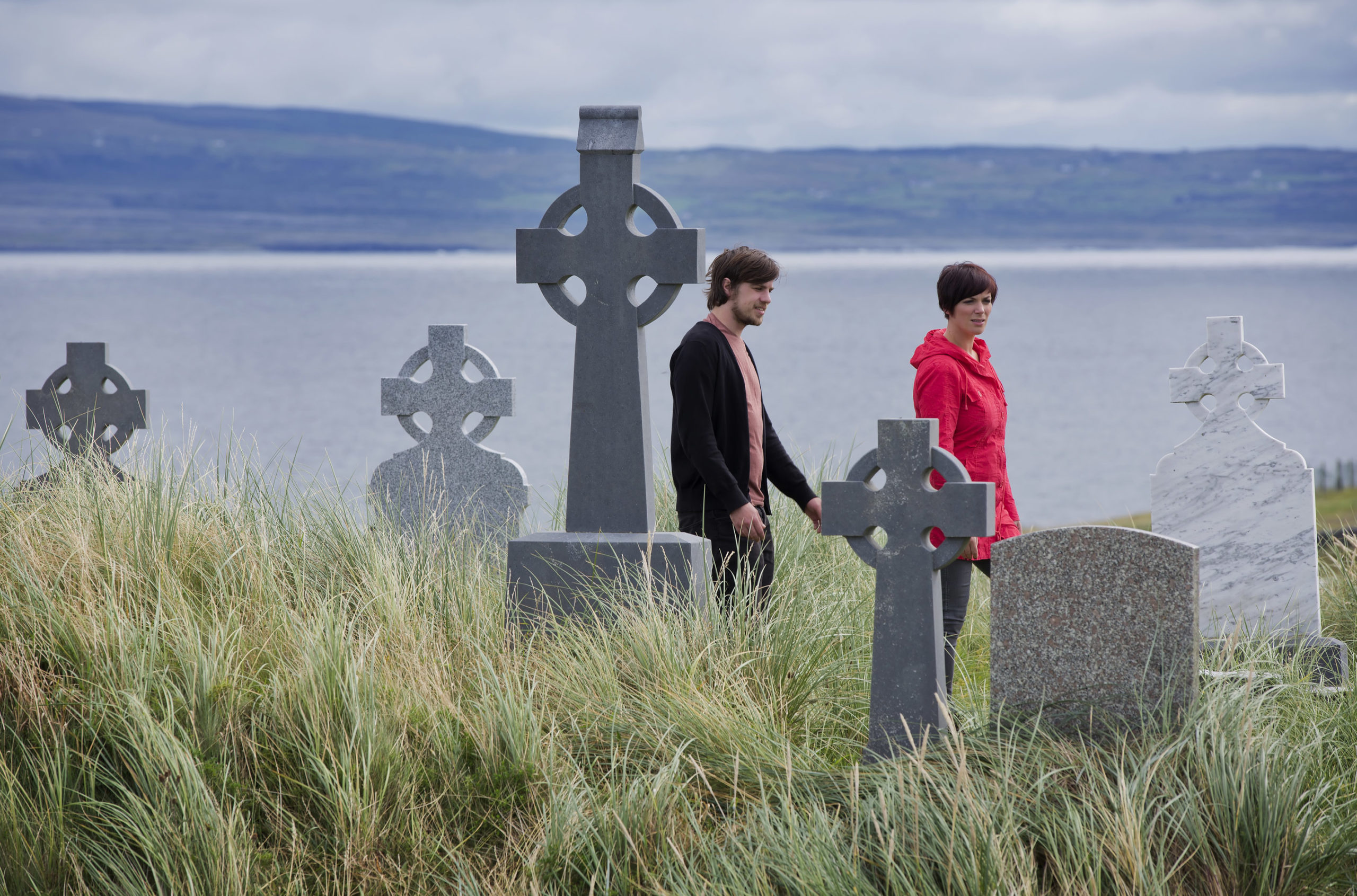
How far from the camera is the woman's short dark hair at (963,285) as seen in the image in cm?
462

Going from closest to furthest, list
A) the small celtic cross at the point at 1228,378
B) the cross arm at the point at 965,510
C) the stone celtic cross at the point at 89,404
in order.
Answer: the cross arm at the point at 965,510
the small celtic cross at the point at 1228,378
the stone celtic cross at the point at 89,404

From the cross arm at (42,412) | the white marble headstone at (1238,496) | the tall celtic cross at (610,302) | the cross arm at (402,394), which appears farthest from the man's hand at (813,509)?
the cross arm at (42,412)

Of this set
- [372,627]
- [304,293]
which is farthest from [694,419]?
[304,293]

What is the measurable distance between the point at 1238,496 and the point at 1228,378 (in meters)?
0.62

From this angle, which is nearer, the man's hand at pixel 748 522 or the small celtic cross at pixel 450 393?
the man's hand at pixel 748 522

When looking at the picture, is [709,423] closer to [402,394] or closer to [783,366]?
[402,394]

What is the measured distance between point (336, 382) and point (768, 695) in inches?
1686

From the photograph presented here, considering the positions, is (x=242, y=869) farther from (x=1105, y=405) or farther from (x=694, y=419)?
(x=1105, y=405)

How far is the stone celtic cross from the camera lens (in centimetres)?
777

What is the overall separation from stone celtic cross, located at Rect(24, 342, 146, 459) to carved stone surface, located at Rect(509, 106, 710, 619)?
3.81 metres

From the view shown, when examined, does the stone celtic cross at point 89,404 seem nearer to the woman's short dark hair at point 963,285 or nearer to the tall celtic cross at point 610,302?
the tall celtic cross at point 610,302

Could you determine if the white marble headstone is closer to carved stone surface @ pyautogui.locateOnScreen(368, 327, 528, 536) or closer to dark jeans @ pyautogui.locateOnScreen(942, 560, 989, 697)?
dark jeans @ pyautogui.locateOnScreen(942, 560, 989, 697)

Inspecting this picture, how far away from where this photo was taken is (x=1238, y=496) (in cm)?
630

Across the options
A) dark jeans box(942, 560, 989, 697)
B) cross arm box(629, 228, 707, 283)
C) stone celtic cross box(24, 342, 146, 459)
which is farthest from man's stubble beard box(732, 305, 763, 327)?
stone celtic cross box(24, 342, 146, 459)
